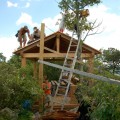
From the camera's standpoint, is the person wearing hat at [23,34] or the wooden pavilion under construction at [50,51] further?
the person wearing hat at [23,34]

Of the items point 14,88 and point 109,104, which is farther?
point 14,88

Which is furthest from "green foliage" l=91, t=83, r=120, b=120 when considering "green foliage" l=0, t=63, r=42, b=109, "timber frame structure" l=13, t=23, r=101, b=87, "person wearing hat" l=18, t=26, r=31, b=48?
"person wearing hat" l=18, t=26, r=31, b=48

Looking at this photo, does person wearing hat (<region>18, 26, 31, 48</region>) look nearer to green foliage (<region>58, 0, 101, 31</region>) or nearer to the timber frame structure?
the timber frame structure

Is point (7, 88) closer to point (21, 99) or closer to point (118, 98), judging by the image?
point (21, 99)

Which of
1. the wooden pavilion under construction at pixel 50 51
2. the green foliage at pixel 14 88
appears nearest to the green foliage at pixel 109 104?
the green foliage at pixel 14 88

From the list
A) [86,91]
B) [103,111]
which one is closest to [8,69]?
[86,91]

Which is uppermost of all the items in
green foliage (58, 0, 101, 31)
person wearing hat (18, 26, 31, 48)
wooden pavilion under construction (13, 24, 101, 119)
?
green foliage (58, 0, 101, 31)

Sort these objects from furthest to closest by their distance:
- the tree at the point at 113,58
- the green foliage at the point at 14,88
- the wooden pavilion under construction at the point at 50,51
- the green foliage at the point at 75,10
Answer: the tree at the point at 113,58, the green foliage at the point at 75,10, the wooden pavilion under construction at the point at 50,51, the green foliage at the point at 14,88

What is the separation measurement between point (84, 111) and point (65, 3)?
6.21 m

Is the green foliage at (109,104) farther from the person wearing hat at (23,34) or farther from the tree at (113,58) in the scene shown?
the tree at (113,58)

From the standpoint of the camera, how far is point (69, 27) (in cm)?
1470

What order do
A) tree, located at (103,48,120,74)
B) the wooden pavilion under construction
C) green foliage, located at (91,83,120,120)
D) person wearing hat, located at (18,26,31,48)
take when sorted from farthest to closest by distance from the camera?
tree, located at (103,48,120,74)
person wearing hat, located at (18,26,31,48)
the wooden pavilion under construction
green foliage, located at (91,83,120,120)

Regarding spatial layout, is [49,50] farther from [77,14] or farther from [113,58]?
[113,58]

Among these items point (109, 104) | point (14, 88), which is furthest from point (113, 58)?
point (109, 104)
